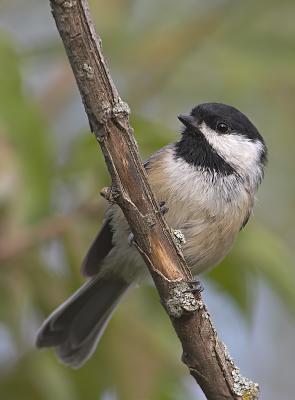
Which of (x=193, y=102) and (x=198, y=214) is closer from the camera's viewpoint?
(x=198, y=214)

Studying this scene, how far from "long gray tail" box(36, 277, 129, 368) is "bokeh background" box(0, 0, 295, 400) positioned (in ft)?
0.33

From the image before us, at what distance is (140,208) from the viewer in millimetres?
2068

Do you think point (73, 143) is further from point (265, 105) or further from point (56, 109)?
point (265, 105)

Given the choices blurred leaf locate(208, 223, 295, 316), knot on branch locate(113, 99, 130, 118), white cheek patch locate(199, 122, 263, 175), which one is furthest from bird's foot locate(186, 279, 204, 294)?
white cheek patch locate(199, 122, 263, 175)

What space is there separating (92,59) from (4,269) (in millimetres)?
1102

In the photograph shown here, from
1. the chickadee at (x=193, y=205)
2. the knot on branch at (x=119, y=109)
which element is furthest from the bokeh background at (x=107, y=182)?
the knot on branch at (x=119, y=109)

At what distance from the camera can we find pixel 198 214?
9.89 feet

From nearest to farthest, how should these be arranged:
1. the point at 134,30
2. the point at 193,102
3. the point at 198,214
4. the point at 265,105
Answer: the point at 198,214 → the point at 134,30 → the point at 193,102 → the point at 265,105

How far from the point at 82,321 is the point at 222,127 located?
108cm

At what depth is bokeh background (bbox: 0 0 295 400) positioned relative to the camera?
2705 millimetres

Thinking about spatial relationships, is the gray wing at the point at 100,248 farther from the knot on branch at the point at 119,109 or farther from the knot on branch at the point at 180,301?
the knot on branch at the point at 119,109

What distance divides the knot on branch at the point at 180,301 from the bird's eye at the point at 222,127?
1.23m

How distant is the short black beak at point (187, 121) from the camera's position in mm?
3135

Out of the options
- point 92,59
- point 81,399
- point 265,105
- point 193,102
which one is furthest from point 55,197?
point 265,105
